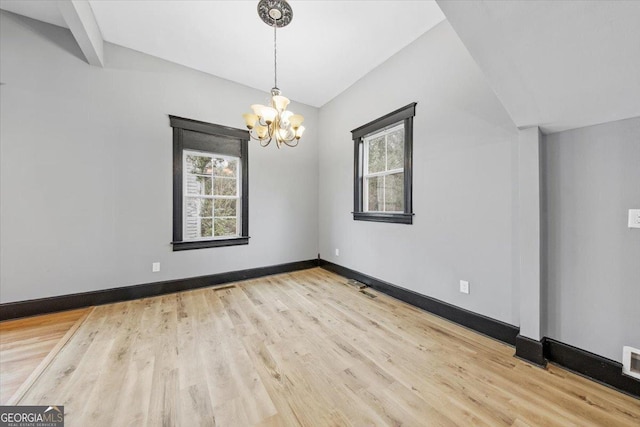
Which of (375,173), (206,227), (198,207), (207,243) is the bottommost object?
(207,243)

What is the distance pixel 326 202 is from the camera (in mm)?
4375

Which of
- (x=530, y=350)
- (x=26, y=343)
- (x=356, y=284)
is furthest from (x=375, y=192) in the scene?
(x=26, y=343)

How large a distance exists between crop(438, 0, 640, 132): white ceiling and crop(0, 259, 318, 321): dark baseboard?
3.73 m

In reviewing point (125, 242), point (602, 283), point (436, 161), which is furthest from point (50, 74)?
point (602, 283)

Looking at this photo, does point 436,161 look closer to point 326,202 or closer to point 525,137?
point 525,137

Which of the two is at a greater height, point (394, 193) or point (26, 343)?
point (394, 193)

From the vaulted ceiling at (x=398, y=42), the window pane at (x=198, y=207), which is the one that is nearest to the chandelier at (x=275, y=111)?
the vaulted ceiling at (x=398, y=42)

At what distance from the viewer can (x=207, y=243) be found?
346 cm

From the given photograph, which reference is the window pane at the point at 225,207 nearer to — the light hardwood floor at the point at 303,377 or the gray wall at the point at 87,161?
the gray wall at the point at 87,161

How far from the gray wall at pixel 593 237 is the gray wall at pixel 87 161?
3.76m

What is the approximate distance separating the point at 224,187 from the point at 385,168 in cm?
248

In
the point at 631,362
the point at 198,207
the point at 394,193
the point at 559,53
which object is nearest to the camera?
the point at 559,53

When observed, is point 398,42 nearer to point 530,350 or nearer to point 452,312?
point 452,312

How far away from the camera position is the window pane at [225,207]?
365 cm
